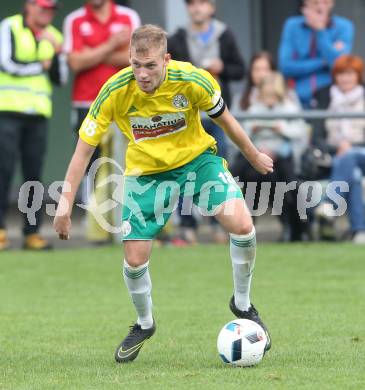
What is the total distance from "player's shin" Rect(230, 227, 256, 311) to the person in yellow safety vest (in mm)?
5472

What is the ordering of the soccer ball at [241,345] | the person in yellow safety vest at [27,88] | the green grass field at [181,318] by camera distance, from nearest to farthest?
the green grass field at [181,318] → the soccer ball at [241,345] → the person in yellow safety vest at [27,88]

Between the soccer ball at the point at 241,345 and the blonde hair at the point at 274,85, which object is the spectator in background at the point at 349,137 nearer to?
the blonde hair at the point at 274,85

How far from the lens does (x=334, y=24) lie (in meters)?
13.1

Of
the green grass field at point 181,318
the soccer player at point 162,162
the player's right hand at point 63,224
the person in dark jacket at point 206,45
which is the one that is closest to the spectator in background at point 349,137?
the green grass field at point 181,318

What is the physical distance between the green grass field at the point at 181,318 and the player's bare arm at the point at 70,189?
0.74 meters

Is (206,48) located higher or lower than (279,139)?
higher

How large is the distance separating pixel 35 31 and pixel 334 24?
320 cm

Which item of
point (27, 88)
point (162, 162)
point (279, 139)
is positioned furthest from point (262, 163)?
point (279, 139)

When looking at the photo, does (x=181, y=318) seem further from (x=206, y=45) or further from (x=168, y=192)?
(x=206, y=45)

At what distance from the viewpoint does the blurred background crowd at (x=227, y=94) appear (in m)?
12.0

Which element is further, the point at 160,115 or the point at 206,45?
the point at 206,45

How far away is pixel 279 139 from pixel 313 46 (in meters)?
1.21

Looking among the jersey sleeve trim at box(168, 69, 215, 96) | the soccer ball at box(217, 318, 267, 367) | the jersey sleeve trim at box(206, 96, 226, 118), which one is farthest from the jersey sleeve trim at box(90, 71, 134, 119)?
the soccer ball at box(217, 318, 267, 367)

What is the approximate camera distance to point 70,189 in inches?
261
